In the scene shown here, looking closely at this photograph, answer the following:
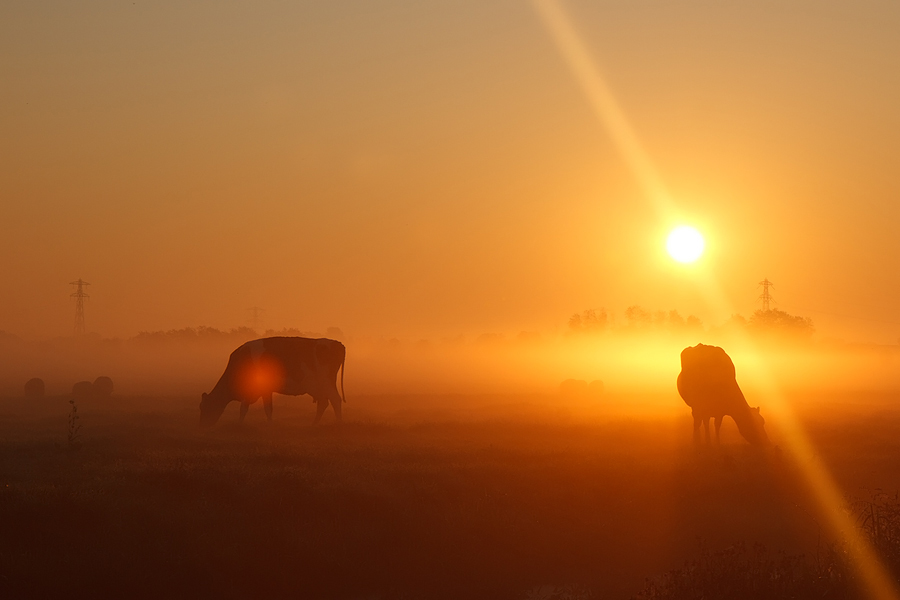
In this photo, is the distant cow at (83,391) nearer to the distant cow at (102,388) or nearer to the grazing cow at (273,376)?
the distant cow at (102,388)

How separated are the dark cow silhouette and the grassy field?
1.39 metres

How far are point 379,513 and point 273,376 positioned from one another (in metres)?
13.1

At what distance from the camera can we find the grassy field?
9.05m

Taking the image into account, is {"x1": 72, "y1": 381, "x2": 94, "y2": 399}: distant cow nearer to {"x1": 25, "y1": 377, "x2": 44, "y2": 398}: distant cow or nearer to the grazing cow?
{"x1": 25, "y1": 377, "x2": 44, "y2": 398}: distant cow

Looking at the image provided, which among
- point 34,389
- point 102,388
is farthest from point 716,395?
point 34,389

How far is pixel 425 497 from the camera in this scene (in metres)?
11.9

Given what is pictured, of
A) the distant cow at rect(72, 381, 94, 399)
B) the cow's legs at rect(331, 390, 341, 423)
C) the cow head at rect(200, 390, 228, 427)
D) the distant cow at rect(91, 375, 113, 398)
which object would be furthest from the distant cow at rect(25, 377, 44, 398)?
the cow's legs at rect(331, 390, 341, 423)

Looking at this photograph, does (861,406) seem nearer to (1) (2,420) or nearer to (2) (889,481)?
(2) (889,481)

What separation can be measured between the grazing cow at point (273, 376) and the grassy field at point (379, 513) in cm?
394

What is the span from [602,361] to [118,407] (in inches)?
3596

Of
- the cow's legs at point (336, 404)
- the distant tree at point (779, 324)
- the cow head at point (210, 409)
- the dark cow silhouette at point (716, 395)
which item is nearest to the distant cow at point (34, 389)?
the cow head at point (210, 409)

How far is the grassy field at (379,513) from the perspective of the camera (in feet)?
29.7

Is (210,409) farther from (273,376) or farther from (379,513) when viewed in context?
(379,513)

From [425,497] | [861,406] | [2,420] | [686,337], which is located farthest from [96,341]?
[425,497]
